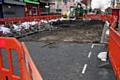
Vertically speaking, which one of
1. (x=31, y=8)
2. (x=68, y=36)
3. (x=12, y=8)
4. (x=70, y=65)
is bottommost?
(x=70, y=65)

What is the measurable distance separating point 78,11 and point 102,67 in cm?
3592

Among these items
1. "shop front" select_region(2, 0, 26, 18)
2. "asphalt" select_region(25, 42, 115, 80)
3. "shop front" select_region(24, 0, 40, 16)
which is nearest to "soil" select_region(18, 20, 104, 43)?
"asphalt" select_region(25, 42, 115, 80)

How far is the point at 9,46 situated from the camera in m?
4.29

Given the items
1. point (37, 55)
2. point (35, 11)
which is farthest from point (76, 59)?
point (35, 11)

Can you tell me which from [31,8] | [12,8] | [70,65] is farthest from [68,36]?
[31,8]

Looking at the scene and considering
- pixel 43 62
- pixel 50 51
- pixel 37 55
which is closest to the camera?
pixel 43 62

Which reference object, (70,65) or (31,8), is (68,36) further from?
(31,8)

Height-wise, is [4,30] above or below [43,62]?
above

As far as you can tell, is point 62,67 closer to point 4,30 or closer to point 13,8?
point 4,30

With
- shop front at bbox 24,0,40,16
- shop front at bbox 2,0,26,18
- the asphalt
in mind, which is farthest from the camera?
shop front at bbox 24,0,40,16

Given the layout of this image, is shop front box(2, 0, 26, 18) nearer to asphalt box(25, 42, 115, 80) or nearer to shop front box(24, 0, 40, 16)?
shop front box(24, 0, 40, 16)

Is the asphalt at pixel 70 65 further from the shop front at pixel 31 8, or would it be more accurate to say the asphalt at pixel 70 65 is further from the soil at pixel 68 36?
the shop front at pixel 31 8

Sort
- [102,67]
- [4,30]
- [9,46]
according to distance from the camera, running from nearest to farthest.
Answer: [9,46], [102,67], [4,30]

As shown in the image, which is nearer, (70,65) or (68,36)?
(70,65)
